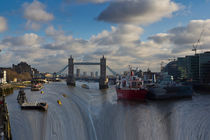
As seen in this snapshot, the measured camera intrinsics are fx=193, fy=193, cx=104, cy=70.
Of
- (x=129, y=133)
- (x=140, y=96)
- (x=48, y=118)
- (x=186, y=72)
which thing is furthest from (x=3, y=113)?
(x=186, y=72)

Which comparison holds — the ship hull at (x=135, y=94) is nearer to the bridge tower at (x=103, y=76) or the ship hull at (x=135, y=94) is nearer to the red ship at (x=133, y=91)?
the red ship at (x=133, y=91)

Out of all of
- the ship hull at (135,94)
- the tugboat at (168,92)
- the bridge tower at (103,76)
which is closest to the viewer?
the ship hull at (135,94)

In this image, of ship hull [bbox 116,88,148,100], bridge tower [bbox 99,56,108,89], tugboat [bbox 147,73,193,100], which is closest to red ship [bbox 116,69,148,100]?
ship hull [bbox 116,88,148,100]

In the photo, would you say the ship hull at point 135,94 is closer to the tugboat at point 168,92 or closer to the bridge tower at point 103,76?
the tugboat at point 168,92

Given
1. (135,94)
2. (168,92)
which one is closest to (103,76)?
(168,92)

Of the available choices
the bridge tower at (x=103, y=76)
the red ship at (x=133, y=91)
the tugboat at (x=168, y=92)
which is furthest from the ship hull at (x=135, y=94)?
the bridge tower at (x=103, y=76)

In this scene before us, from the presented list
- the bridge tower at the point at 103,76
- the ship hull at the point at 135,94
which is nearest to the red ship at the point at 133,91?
the ship hull at the point at 135,94

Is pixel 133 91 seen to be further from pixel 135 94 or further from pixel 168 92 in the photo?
pixel 168 92

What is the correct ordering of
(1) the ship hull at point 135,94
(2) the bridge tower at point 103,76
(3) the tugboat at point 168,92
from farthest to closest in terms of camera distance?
(2) the bridge tower at point 103,76 < (3) the tugboat at point 168,92 < (1) the ship hull at point 135,94

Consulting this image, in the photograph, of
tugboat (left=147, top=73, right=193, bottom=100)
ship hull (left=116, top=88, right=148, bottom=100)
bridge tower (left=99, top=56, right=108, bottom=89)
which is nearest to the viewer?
ship hull (left=116, top=88, right=148, bottom=100)

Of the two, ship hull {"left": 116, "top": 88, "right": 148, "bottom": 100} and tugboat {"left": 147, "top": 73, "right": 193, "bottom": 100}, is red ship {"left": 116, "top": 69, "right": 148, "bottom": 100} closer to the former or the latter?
ship hull {"left": 116, "top": 88, "right": 148, "bottom": 100}

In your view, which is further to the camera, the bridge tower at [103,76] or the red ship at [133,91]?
the bridge tower at [103,76]

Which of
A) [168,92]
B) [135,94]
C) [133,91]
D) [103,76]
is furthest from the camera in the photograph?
[103,76]
